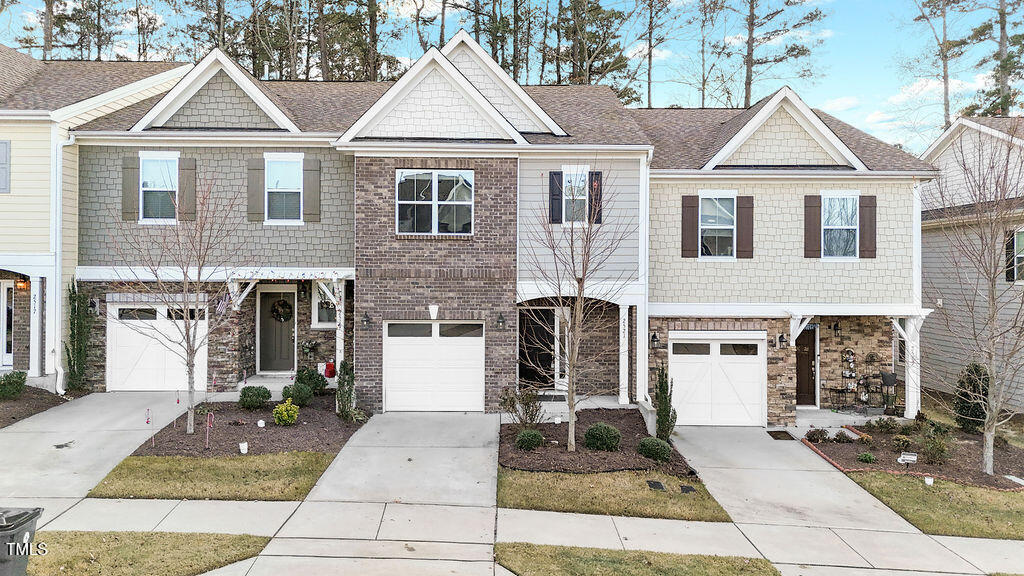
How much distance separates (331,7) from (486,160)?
53.8ft

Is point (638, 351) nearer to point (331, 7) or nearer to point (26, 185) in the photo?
point (26, 185)

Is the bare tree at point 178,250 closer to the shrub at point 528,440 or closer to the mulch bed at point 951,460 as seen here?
the shrub at point 528,440

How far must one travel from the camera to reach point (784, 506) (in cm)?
866

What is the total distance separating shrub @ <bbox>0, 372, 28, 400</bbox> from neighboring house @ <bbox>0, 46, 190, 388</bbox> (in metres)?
0.54

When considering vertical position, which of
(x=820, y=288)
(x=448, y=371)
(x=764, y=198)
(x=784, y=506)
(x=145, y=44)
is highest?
(x=145, y=44)

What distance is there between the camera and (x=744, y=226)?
13.2 meters

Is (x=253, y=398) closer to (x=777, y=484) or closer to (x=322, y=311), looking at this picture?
(x=322, y=311)

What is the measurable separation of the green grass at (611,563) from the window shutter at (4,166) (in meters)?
13.1

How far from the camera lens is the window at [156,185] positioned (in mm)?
12766

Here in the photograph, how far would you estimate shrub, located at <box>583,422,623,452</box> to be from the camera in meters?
10.3

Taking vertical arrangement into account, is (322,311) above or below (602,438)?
above

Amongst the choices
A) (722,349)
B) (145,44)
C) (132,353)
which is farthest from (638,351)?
(145,44)

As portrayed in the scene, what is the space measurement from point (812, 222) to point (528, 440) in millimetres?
8614

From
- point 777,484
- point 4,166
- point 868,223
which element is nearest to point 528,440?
point 777,484
